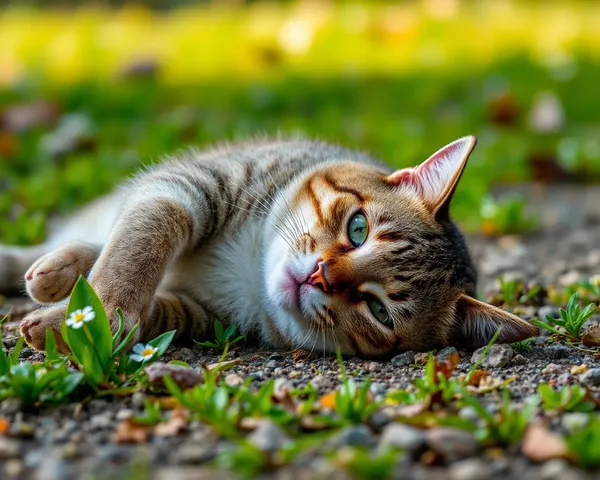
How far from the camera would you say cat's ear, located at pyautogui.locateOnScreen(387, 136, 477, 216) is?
2688 millimetres

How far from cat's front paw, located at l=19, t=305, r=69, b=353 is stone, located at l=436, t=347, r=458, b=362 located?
114 centimetres

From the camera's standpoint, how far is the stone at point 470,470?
1.65m

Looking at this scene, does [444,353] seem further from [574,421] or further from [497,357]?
[574,421]

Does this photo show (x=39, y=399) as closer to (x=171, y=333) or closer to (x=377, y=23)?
(x=171, y=333)

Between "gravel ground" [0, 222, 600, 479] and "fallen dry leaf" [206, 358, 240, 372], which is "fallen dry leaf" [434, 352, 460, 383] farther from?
"fallen dry leaf" [206, 358, 240, 372]

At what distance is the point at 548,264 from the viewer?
400cm

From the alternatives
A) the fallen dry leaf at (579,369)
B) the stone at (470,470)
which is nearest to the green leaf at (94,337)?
the stone at (470,470)

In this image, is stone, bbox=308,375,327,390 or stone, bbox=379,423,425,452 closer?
stone, bbox=379,423,425,452

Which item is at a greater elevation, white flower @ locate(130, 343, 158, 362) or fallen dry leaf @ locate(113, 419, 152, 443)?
white flower @ locate(130, 343, 158, 362)

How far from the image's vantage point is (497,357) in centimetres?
244

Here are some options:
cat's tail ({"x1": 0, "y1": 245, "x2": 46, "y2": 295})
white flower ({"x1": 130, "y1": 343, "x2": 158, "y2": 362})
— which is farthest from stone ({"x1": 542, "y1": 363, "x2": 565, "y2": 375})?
cat's tail ({"x1": 0, "y1": 245, "x2": 46, "y2": 295})

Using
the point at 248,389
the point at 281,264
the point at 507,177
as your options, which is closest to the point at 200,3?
the point at 507,177

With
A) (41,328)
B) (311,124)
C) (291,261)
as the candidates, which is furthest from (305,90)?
(41,328)

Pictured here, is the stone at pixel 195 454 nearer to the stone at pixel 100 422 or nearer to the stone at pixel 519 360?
the stone at pixel 100 422
